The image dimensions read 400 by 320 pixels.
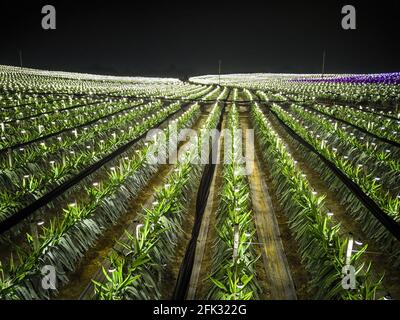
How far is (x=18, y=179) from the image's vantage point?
25.7ft

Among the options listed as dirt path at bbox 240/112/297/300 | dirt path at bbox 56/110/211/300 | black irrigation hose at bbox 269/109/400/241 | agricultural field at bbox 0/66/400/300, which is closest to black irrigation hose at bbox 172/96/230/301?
agricultural field at bbox 0/66/400/300

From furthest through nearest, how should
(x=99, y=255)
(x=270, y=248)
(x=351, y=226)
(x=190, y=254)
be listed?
(x=351, y=226) < (x=270, y=248) < (x=99, y=255) < (x=190, y=254)

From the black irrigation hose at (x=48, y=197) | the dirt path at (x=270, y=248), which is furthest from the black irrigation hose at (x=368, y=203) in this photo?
the black irrigation hose at (x=48, y=197)

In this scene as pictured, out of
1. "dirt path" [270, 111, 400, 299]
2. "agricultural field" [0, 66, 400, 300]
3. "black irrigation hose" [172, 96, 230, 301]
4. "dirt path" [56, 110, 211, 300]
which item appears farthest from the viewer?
"dirt path" [270, 111, 400, 299]

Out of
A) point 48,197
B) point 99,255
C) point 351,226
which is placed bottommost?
point 99,255

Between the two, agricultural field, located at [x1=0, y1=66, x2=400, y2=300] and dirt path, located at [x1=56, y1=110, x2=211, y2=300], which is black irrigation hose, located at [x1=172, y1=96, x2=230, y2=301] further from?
dirt path, located at [x1=56, y1=110, x2=211, y2=300]

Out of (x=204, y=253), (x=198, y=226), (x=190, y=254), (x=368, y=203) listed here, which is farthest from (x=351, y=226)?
(x=190, y=254)

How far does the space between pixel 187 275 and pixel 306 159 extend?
770 centimetres

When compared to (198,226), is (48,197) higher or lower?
higher

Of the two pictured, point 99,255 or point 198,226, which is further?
point 198,226

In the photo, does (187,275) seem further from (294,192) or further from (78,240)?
(294,192)

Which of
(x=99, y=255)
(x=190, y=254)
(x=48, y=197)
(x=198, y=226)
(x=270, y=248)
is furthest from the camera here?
(x=48, y=197)

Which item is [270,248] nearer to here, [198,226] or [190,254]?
[198,226]

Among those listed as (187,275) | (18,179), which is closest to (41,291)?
(187,275)
